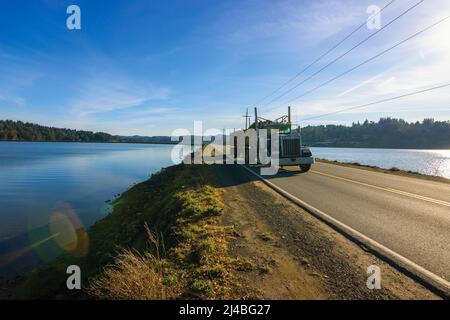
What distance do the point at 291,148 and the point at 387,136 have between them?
521ft

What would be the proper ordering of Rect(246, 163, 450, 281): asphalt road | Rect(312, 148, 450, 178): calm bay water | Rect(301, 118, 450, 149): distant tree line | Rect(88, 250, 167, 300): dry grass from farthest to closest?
1. Rect(301, 118, 450, 149): distant tree line
2. Rect(312, 148, 450, 178): calm bay water
3. Rect(246, 163, 450, 281): asphalt road
4. Rect(88, 250, 167, 300): dry grass

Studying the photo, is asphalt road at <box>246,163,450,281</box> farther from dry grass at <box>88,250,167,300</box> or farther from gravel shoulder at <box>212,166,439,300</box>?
dry grass at <box>88,250,167,300</box>

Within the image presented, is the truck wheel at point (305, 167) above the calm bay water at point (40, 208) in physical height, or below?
above

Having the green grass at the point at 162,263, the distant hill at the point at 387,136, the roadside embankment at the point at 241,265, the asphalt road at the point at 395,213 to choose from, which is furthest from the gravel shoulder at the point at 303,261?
the distant hill at the point at 387,136

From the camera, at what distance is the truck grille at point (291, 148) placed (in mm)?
19016

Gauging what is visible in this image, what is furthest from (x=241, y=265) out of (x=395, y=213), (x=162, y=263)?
(x=395, y=213)

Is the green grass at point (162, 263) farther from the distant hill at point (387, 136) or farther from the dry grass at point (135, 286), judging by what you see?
the distant hill at point (387, 136)

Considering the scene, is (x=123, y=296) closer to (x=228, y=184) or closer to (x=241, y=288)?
(x=241, y=288)

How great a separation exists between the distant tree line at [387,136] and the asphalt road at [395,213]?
120 metres

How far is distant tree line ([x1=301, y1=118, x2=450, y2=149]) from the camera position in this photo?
138000mm

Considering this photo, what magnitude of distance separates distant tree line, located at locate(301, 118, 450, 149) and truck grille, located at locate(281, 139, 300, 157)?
370ft

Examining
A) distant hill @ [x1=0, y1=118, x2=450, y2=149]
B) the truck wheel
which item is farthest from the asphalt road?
distant hill @ [x1=0, y1=118, x2=450, y2=149]

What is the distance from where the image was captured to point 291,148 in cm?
1906

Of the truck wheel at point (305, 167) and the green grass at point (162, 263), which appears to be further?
the truck wheel at point (305, 167)
